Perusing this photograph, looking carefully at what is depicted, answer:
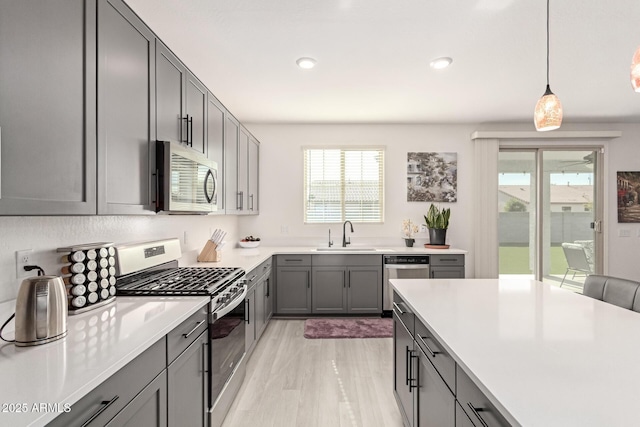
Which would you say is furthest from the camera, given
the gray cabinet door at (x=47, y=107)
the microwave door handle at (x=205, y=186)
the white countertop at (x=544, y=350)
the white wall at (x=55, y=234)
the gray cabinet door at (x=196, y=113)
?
the microwave door handle at (x=205, y=186)

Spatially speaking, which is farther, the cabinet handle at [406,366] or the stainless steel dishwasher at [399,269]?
the stainless steel dishwasher at [399,269]

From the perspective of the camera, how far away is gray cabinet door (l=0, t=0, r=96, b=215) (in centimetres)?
94

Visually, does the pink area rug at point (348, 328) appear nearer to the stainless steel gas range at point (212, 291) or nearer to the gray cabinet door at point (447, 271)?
the gray cabinet door at point (447, 271)

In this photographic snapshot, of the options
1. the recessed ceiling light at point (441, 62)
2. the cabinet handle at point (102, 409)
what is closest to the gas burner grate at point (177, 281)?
the cabinet handle at point (102, 409)

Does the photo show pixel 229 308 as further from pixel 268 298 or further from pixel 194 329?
pixel 268 298

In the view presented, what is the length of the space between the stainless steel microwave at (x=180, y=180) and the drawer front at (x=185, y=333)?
2.07 feet

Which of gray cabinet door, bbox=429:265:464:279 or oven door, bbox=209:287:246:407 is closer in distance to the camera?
oven door, bbox=209:287:246:407

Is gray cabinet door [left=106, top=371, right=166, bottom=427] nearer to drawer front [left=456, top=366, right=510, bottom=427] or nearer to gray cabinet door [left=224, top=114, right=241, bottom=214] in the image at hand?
drawer front [left=456, top=366, right=510, bottom=427]

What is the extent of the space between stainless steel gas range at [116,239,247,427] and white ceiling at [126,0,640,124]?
160cm

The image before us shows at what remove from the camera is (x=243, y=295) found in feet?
7.94

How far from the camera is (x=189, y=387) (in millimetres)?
1560

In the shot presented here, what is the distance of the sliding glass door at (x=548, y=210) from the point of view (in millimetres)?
4688

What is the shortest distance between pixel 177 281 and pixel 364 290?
2603mm

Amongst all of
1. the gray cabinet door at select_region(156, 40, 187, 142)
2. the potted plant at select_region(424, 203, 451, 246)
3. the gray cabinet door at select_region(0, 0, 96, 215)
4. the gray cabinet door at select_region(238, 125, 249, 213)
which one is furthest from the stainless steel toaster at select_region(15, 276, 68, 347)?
the potted plant at select_region(424, 203, 451, 246)
